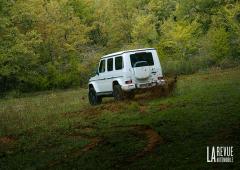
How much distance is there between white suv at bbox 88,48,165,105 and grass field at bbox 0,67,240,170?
1.01 metres

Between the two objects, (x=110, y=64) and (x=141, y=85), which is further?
(x=110, y=64)

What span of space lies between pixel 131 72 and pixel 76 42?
87.6 ft

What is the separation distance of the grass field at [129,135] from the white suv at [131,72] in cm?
101

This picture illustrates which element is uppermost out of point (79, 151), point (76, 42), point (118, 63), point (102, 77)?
point (76, 42)

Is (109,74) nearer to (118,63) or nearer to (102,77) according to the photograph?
(102,77)

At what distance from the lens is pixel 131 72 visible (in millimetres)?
18703

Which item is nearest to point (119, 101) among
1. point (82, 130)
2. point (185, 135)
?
point (82, 130)

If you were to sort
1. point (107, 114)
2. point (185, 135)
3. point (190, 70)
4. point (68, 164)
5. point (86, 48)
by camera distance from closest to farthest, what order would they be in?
point (68, 164), point (185, 135), point (107, 114), point (190, 70), point (86, 48)

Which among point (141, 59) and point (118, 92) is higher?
point (141, 59)

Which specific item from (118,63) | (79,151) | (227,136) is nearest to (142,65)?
(118,63)

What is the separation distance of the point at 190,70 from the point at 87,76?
33.1 ft

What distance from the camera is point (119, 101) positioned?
1939 centimetres

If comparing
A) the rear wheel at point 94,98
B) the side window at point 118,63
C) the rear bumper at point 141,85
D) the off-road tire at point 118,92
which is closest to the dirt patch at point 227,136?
the rear bumper at point 141,85

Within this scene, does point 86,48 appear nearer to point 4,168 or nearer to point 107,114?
point 107,114
